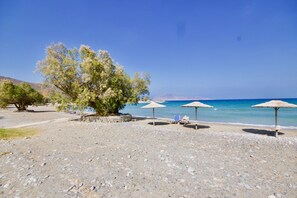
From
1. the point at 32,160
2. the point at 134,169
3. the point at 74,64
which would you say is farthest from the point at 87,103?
the point at 134,169

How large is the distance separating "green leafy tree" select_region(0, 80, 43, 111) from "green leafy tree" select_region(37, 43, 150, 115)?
72.9 ft

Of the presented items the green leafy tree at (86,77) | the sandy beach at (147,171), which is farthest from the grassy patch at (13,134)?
the green leafy tree at (86,77)

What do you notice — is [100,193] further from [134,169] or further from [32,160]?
[32,160]

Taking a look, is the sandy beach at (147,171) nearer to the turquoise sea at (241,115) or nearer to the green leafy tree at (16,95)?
the turquoise sea at (241,115)

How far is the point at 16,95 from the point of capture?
114ft

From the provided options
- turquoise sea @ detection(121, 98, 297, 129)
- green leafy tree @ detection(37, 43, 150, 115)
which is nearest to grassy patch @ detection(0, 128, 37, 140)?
green leafy tree @ detection(37, 43, 150, 115)

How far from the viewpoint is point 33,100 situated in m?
40.5

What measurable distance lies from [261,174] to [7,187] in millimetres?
7026

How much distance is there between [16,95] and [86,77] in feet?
86.4

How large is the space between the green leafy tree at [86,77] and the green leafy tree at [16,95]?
22.2m

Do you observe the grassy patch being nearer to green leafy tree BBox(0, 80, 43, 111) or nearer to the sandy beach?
the sandy beach

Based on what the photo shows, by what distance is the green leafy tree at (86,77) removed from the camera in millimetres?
18547

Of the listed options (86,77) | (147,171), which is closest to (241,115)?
(86,77)

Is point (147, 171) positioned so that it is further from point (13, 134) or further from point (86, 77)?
point (86, 77)
